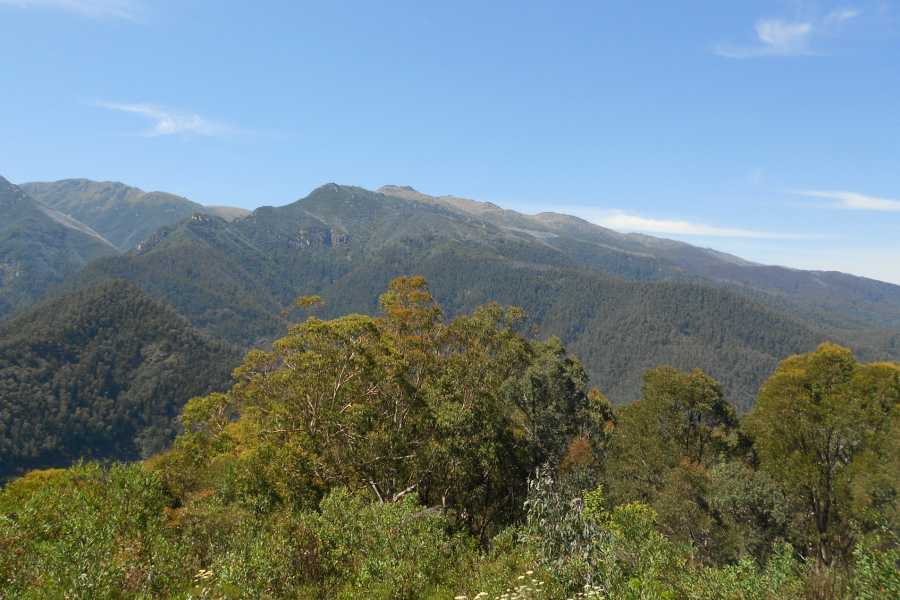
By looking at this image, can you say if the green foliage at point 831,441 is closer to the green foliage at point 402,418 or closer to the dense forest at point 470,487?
the dense forest at point 470,487

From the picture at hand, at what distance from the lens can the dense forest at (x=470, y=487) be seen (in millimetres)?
12766

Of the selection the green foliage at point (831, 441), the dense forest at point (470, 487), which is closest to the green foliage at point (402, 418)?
the dense forest at point (470, 487)

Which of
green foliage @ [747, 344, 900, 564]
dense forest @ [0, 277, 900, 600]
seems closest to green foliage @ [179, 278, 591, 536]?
dense forest @ [0, 277, 900, 600]

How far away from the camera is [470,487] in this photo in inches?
1110

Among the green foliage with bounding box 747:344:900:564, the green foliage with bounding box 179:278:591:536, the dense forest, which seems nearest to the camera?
the dense forest

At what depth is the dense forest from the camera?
12.8 metres

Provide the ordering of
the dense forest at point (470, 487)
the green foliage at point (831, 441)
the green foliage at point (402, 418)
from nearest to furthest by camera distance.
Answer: the dense forest at point (470, 487)
the green foliage at point (402, 418)
the green foliage at point (831, 441)

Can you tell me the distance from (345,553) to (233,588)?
13.8ft

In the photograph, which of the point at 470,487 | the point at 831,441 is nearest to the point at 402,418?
the point at 470,487

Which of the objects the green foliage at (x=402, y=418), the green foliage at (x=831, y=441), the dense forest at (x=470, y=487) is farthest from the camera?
the green foliage at (x=831, y=441)

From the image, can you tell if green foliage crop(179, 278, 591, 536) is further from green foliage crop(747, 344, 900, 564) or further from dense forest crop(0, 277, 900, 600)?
green foliage crop(747, 344, 900, 564)

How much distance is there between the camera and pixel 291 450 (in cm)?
2238

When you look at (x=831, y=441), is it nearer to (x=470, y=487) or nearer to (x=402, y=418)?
(x=470, y=487)

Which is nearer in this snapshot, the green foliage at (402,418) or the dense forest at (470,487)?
the dense forest at (470,487)
